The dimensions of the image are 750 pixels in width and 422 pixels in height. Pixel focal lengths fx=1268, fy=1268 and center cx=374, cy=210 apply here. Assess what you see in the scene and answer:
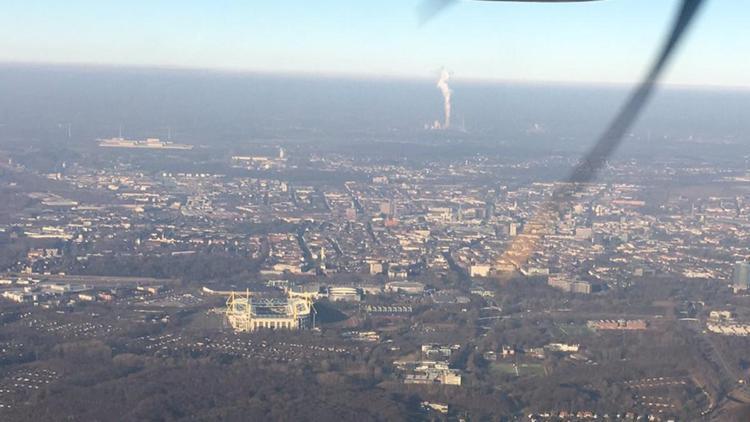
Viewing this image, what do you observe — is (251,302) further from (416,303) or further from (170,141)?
(170,141)

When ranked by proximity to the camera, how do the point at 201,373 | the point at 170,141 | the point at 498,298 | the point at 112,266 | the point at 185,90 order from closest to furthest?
the point at 201,373 → the point at 498,298 → the point at 112,266 → the point at 170,141 → the point at 185,90

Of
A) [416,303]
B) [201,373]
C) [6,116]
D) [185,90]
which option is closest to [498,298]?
[416,303]

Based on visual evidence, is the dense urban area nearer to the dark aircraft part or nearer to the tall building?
the tall building

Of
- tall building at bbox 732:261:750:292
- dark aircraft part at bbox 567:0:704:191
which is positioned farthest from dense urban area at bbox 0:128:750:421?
dark aircraft part at bbox 567:0:704:191

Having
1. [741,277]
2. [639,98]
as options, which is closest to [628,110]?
[639,98]

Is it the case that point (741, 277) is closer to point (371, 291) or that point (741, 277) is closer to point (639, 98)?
point (371, 291)
